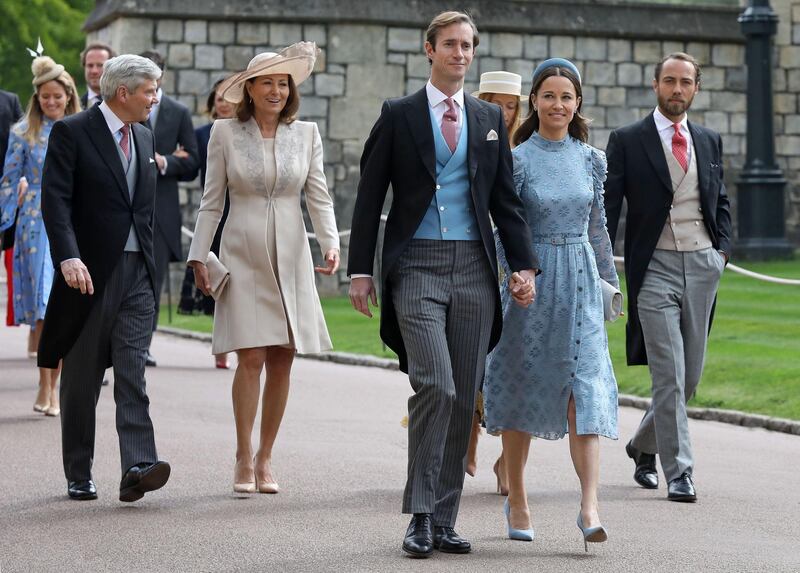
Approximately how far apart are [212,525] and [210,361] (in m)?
7.28

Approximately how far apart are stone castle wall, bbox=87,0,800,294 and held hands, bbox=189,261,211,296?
13.6 m

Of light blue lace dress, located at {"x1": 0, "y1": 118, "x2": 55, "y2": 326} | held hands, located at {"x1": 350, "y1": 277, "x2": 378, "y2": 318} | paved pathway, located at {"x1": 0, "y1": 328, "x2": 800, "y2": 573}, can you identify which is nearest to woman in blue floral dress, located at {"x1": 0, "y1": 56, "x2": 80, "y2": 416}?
light blue lace dress, located at {"x1": 0, "y1": 118, "x2": 55, "y2": 326}

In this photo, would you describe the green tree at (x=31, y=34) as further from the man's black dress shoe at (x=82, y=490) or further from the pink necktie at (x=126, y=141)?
the man's black dress shoe at (x=82, y=490)

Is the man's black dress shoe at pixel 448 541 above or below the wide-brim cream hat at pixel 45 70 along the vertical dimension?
below

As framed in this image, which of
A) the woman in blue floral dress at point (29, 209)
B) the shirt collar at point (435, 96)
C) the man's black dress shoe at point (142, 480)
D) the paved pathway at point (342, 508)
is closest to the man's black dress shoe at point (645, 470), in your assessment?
the paved pathway at point (342, 508)

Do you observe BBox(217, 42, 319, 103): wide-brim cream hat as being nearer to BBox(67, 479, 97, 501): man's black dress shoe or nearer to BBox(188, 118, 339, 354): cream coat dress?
BBox(188, 118, 339, 354): cream coat dress

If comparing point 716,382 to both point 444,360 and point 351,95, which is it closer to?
point 444,360

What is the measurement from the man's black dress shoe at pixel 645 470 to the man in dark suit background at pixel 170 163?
202 inches

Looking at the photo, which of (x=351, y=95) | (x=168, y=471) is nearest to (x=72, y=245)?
(x=168, y=471)

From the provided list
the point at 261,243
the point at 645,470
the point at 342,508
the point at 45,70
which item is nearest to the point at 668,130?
the point at 645,470

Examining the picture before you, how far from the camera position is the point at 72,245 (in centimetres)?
777

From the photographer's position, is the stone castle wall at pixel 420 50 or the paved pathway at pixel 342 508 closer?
the paved pathway at pixel 342 508

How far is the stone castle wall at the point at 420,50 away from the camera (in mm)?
21781

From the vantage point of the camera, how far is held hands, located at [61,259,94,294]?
7672 mm
